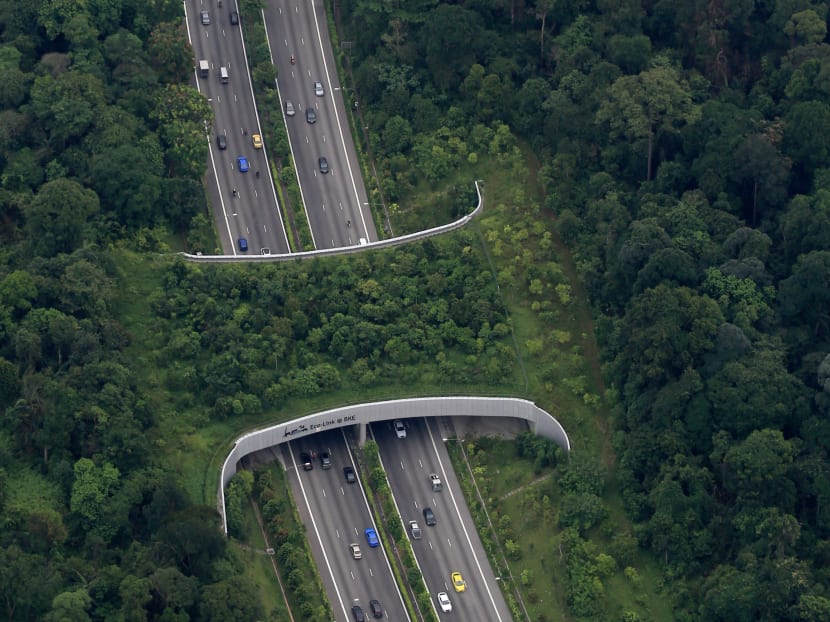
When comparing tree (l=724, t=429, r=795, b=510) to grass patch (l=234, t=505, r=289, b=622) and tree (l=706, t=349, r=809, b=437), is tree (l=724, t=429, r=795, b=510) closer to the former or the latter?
tree (l=706, t=349, r=809, b=437)

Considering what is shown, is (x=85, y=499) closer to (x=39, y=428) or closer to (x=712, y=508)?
(x=39, y=428)

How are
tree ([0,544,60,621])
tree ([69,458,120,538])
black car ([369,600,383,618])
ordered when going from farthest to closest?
1. black car ([369,600,383,618])
2. tree ([69,458,120,538])
3. tree ([0,544,60,621])

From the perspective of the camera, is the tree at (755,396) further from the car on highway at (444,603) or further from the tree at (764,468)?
the car on highway at (444,603)

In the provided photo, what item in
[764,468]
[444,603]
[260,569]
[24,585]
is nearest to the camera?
[24,585]

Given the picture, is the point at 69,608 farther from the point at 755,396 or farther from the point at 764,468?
the point at 755,396

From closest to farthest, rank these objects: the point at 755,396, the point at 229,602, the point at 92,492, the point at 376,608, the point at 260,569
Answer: the point at 229,602 < the point at 92,492 < the point at 755,396 < the point at 376,608 < the point at 260,569

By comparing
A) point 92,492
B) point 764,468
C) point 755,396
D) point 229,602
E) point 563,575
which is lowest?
point 563,575

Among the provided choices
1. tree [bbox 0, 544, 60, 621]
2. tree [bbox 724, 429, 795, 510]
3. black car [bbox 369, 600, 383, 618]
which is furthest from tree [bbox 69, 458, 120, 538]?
tree [bbox 724, 429, 795, 510]

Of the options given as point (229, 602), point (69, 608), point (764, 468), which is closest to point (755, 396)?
point (764, 468)
